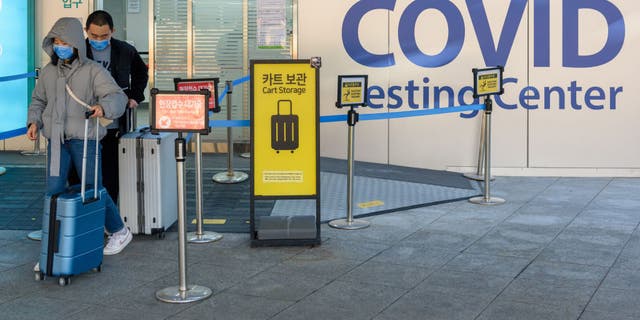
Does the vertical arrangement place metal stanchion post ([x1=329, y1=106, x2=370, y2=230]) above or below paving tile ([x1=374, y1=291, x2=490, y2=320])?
above

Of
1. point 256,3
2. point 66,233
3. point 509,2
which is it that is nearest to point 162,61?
point 256,3

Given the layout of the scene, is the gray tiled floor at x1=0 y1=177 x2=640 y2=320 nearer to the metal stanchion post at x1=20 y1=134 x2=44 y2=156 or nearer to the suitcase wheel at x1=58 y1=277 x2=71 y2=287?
the suitcase wheel at x1=58 y1=277 x2=71 y2=287

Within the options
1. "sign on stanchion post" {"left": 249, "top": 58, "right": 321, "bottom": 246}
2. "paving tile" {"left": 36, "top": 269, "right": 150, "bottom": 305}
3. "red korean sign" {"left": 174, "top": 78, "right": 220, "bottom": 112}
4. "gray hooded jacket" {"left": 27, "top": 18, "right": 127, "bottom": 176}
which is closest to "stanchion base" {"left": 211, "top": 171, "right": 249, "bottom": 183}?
"red korean sign" {"left": 174, "top": 78, "right": 220, "bottom": 112}

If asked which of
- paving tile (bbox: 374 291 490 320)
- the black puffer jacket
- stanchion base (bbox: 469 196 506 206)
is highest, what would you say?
the black puffer jacket

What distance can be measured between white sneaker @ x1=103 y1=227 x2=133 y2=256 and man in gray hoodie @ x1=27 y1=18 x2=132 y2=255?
0.61 metres

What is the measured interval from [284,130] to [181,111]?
1569 mm

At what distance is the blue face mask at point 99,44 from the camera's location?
20.5ft

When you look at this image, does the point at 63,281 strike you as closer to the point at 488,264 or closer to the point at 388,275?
the point at 388,275

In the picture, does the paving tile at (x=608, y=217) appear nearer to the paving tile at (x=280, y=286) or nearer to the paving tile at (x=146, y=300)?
the paving tile at (x=280, y=286)

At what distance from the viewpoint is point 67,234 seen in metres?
5.14

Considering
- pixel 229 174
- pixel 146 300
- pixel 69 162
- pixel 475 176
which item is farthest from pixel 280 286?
pixel 475 176

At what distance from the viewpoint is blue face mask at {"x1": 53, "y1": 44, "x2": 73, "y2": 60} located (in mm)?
5418

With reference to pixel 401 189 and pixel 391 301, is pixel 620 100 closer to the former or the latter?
pixel 401 189

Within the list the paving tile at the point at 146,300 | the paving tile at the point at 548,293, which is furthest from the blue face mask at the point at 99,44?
the paving tile at the point at 548,293
